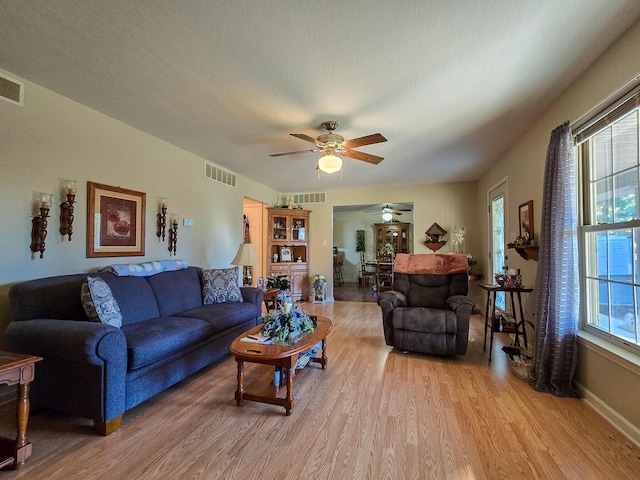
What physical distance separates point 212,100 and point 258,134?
0.78m

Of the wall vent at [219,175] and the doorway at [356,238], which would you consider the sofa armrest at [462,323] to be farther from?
the doorway at [356,238]

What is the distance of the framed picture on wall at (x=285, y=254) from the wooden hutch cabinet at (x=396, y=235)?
3.46 meters

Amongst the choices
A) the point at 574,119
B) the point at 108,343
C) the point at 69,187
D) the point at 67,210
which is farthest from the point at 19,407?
the point at 574,119

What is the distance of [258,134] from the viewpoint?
3.27 metres

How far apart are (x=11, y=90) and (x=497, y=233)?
5.84 m

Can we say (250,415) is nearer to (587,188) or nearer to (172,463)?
(172,463)

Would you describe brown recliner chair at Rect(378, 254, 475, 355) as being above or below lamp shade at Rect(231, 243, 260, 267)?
below

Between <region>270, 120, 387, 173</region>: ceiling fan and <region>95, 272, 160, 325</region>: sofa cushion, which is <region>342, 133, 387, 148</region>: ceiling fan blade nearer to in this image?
<region>270, 120, 387, 173</region>: ceiling fan

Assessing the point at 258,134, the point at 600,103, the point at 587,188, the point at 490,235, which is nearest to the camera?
the point at 600,103

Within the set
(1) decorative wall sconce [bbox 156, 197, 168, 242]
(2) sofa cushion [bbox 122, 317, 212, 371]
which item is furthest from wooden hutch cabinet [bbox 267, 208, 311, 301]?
(2) sofa cushion [bbox 122, 317, 212, 371]

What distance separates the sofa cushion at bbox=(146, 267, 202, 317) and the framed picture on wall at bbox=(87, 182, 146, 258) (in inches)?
19.8

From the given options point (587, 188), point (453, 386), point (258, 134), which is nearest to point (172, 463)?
point (453, 386)

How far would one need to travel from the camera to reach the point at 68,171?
258 centimetres

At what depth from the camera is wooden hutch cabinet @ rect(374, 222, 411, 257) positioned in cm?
867
